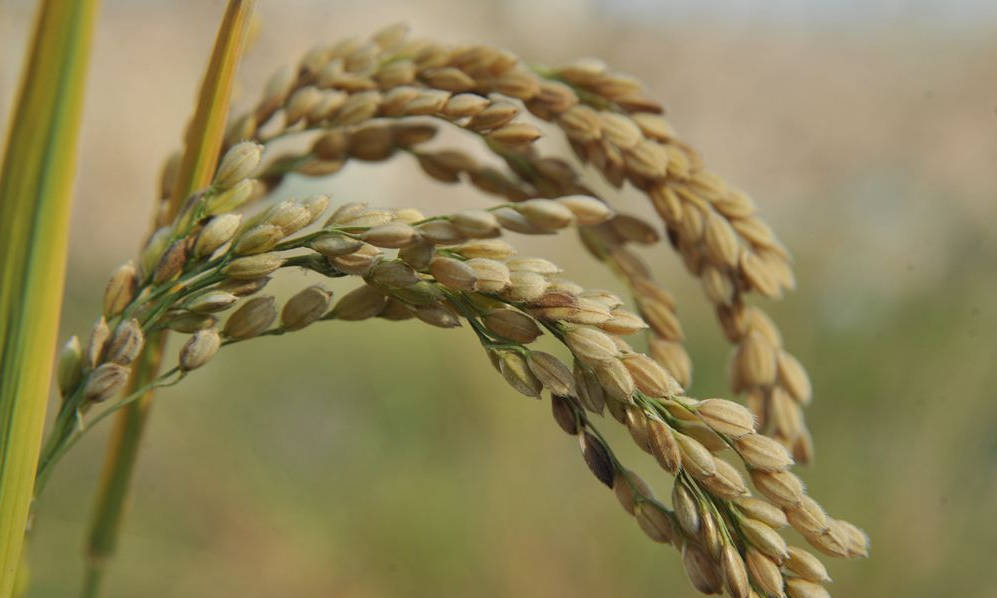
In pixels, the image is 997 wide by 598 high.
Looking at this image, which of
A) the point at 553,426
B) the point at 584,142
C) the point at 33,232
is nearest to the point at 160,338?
the point at 33,232

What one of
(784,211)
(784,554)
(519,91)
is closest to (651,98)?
(519,91)

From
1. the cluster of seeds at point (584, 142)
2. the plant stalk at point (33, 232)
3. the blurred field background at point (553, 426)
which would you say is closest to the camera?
the plant stalk at point (33, 232)

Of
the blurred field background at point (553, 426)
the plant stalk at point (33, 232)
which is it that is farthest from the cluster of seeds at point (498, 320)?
the blurred field background at point (553, 426)

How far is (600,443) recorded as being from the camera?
0.48 m

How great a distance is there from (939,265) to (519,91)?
1.95 meters

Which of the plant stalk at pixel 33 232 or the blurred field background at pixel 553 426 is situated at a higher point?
the plant stalk at pixel 33 232

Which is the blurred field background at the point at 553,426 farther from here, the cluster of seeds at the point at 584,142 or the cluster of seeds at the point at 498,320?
the cluster of seeds at the point at 498,320

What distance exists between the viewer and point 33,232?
43 centimetres

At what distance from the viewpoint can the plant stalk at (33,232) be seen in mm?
425

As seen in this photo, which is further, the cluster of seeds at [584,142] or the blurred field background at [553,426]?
the blurred field background at [553,426]

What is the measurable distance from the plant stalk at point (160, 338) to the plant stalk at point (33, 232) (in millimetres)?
93

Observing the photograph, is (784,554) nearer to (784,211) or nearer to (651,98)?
(651,98)

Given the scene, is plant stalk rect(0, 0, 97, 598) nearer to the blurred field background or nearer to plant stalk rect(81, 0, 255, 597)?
plant stalk rect(81, 0, 255, 597)

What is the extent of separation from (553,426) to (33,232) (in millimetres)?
1926
